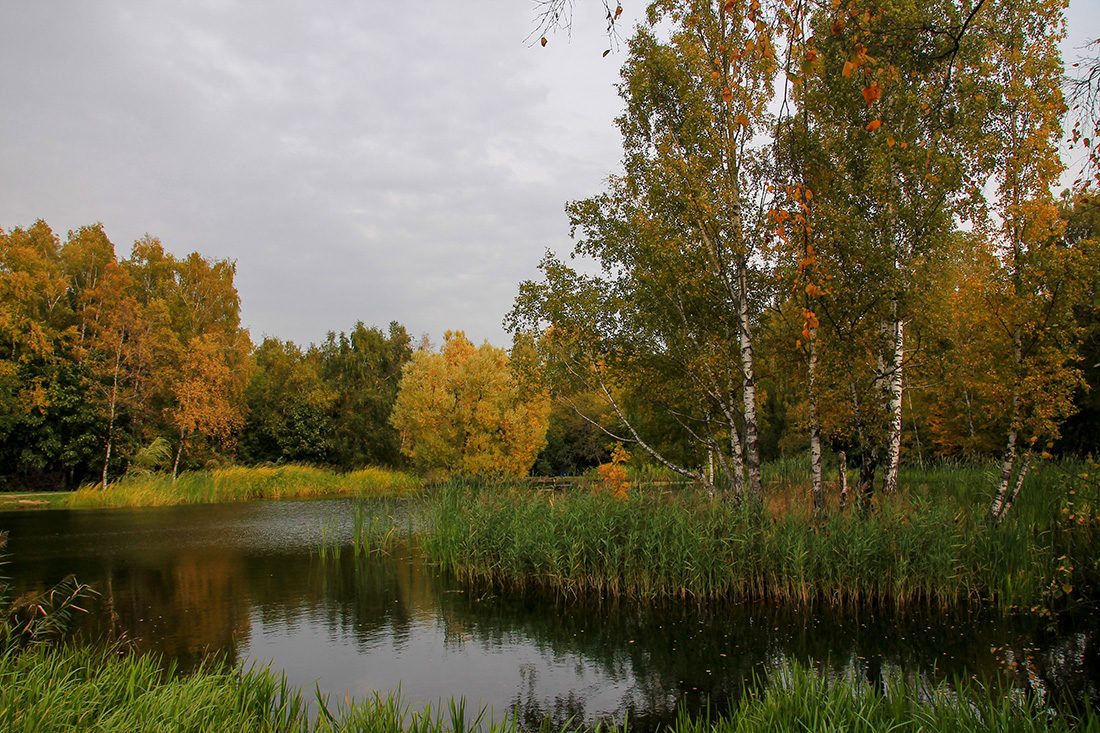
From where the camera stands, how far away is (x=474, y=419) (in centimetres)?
3203

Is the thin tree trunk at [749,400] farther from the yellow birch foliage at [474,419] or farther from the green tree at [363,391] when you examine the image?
the green tree at [363,391]

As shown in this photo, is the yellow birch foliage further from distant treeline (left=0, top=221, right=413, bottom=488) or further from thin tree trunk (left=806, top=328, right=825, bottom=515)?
thin tree trunk (left=806, top=328, right=825, bottom=515)

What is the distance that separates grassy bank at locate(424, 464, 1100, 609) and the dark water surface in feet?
1.49

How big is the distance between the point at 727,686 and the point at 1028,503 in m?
8.47

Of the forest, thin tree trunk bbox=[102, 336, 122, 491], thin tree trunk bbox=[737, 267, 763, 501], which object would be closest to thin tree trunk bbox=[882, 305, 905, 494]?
the forest

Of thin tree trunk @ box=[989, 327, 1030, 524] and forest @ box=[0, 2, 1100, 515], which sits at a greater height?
forest @ box=[0, 2, 1100, 515]

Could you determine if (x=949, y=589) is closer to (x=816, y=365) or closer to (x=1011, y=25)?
A: (x=816, y=365)

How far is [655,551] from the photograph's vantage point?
1109cm

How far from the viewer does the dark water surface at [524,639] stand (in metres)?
7.30

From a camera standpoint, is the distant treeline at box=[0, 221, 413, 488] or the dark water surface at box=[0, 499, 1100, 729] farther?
the distant treeline at box=[0, 221, 413, 488]

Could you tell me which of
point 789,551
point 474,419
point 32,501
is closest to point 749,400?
point 789,551

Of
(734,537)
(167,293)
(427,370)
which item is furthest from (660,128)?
(167,293)

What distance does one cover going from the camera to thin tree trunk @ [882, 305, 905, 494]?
1273 cm

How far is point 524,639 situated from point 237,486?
25831 mm
